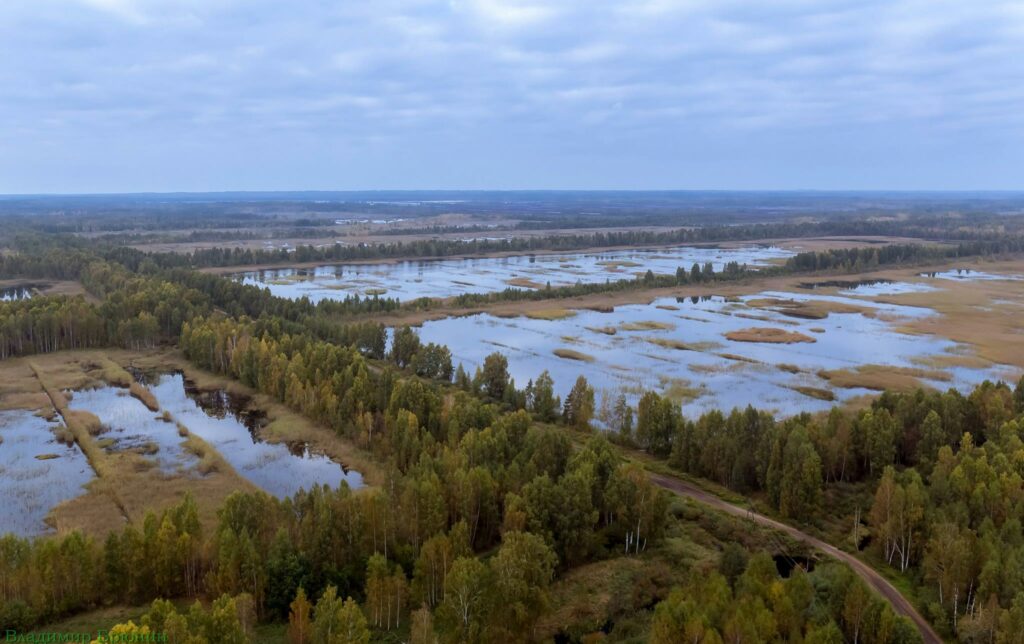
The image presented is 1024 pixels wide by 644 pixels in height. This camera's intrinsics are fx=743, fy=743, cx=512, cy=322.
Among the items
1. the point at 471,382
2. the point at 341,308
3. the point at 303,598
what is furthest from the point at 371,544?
the point at 341,308

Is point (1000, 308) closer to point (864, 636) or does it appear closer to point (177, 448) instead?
point (864, 636)

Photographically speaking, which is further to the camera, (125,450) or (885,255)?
(885,255)

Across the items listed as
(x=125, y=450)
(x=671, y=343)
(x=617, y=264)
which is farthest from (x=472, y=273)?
(x=125, y=450)

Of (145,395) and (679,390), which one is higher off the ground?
(679,390)

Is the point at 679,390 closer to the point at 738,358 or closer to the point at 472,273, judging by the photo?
the point at 738,358

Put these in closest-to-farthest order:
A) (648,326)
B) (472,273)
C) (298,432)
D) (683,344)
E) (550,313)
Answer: (298,432), (683,344), (648,326), (550,313), (472,273)

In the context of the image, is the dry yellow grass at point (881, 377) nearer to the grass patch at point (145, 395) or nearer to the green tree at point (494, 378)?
the green tree at point (494, 378)

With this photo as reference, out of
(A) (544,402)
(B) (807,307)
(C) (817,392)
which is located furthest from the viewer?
(B) (807,307)
